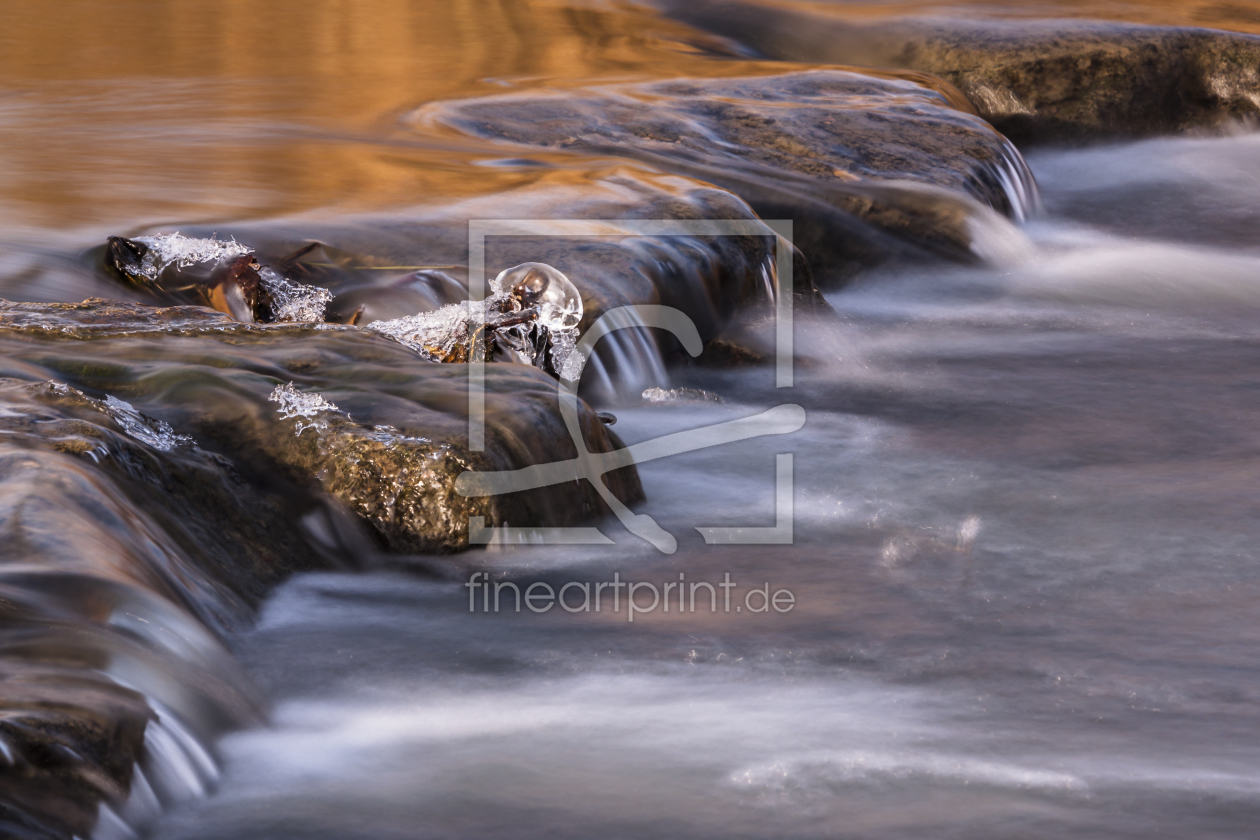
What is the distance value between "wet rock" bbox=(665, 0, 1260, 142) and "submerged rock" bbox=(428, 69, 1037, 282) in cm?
212

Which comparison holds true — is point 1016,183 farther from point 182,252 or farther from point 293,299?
point 182,252

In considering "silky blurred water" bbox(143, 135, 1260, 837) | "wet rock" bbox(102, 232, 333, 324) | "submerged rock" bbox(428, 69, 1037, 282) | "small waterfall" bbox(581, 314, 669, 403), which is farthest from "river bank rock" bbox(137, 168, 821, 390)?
"submerged rock" bbox(428, 69, 1037, 282)

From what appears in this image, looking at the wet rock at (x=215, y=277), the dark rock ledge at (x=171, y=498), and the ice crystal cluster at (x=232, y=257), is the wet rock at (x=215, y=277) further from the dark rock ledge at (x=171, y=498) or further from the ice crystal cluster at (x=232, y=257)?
the dark rock ledge at (x=171, y=498)

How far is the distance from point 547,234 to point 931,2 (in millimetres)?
8308

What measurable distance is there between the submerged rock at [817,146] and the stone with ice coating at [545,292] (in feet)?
7.51

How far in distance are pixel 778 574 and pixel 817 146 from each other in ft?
15.2

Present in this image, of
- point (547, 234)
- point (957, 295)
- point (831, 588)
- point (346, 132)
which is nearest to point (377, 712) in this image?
point (831, 588)

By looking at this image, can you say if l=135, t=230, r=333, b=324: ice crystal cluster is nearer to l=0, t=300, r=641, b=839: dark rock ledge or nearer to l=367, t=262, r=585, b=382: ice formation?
l=367, t=262, r=585, b=382: ice formation

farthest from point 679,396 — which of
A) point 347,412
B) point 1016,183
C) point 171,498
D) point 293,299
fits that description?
point 1016,183

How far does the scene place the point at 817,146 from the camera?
748 cm

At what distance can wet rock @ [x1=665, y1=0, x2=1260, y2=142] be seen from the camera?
10.5 m

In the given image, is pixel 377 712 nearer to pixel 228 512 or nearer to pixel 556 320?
pixel 228 512

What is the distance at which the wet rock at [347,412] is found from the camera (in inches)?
128

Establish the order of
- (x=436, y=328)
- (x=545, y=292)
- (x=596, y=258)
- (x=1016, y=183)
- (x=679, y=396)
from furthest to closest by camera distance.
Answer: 1. (x=1016, y=183)
2. (x=596, y=258)
3. (x=679, y=396)
4. (x=545, y=292)
5. (x=436, y=328)
